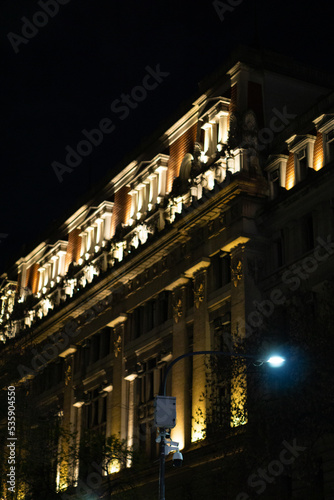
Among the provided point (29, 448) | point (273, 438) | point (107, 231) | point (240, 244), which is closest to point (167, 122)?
point (107, 231)

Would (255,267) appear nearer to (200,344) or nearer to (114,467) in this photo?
(200,344)

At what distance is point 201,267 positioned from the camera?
50062 mm

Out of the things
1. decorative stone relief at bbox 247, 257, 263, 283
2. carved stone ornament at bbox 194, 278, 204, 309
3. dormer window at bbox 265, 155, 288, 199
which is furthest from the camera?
carved stone ornament at bbox 194, 278, 204, 309

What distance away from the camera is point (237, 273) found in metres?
46.6

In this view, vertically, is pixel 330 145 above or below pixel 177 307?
above

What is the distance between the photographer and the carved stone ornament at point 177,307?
2024 inches

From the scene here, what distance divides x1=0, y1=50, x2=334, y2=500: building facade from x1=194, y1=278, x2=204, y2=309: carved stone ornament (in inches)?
6.3

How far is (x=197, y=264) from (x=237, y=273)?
12.4 feet

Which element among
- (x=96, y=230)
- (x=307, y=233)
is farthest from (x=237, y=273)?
(x=96, y=230)

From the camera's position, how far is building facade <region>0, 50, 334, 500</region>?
1725 inches
